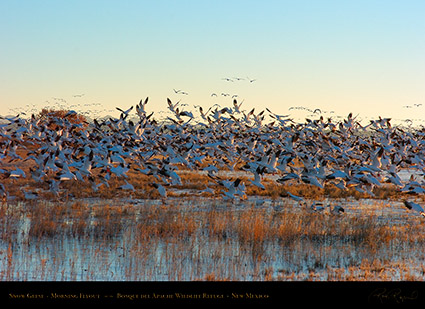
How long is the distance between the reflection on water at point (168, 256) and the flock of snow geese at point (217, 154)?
3.26m

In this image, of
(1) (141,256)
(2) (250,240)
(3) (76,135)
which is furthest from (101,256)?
(3) (76,135)

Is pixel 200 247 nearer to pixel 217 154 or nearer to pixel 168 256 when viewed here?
pixel 168 256

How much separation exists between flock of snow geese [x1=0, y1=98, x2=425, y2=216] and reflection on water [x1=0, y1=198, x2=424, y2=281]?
3260 mm

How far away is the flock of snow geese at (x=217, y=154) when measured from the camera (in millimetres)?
16188

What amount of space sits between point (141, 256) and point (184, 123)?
55.2ft

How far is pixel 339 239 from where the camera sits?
11516 millimetres

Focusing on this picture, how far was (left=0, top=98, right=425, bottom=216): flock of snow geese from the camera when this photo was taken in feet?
53.1

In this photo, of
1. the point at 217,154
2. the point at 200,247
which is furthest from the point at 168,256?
the point at 217,154

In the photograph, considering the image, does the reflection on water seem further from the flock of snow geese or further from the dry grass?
the flock of snow geese

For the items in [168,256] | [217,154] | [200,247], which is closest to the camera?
[168,256]

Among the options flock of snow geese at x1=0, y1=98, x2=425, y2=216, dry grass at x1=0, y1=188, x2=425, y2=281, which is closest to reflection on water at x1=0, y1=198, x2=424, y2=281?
dry grass at x1=0, y1=188, x2=425, y2=281

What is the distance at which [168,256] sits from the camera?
31.2 feet

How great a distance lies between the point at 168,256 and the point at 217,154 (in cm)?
2030
